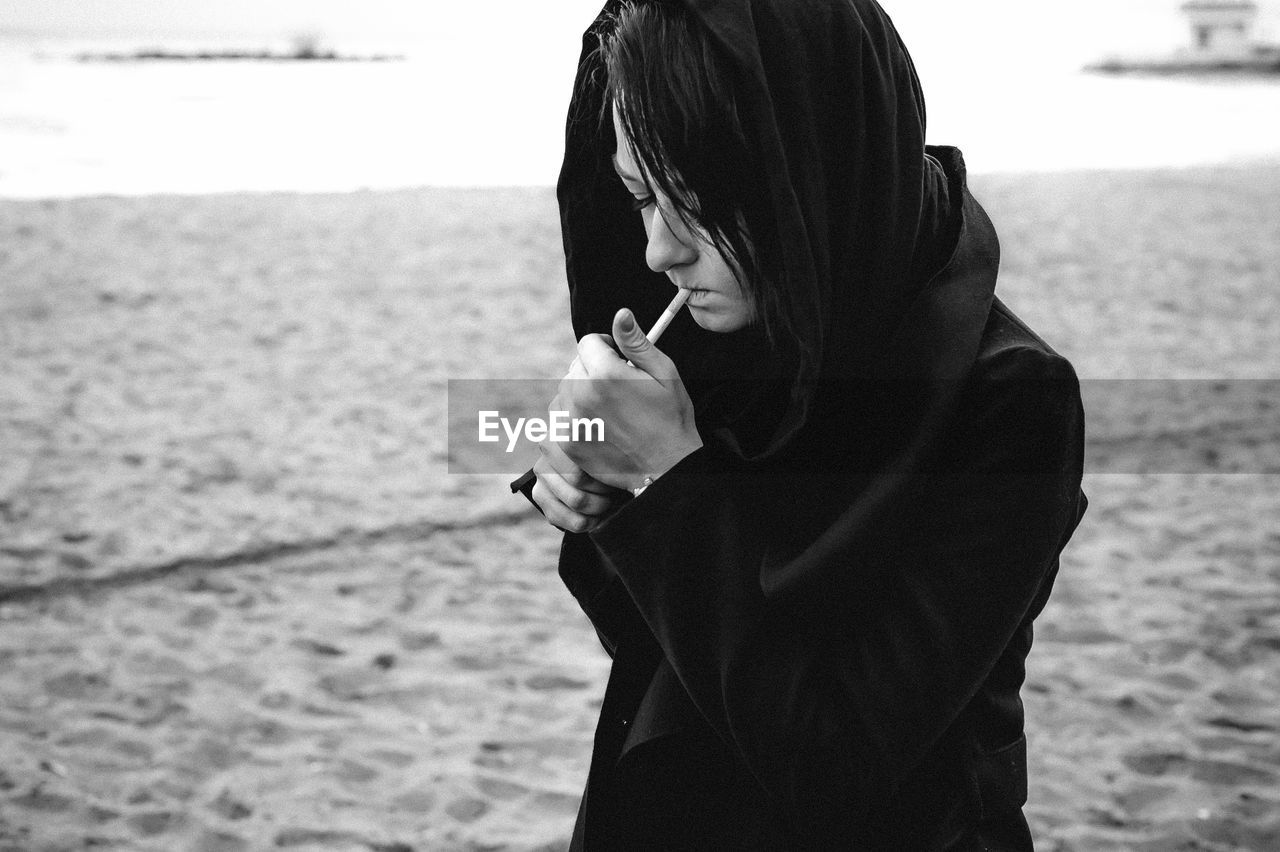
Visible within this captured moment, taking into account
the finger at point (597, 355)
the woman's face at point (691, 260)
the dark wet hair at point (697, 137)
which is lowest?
the finger at point (597, 355)

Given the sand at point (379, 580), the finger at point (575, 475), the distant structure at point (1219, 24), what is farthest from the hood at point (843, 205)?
the distant structure at point (1219, 24)

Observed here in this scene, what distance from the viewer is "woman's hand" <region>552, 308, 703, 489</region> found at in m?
1.25

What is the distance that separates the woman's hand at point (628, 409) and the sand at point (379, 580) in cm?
203

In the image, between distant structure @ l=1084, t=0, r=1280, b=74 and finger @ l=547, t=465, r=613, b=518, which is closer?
finger @ l=547, t=465, r=613, b=518

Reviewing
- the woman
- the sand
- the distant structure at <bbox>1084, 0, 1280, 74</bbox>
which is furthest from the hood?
the distant structure at <bbox>1084, 0, 1280, 74</bbox>

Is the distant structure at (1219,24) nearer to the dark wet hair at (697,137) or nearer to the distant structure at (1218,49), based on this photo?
the distant structure at (1218,49)

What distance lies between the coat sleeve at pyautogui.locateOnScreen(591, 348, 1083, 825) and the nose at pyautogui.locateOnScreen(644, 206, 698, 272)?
0.20 metres

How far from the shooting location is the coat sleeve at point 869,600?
1.15m

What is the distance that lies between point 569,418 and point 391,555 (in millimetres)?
3361

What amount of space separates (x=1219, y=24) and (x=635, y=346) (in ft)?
80.8

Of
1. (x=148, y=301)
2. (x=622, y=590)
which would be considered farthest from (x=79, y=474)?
(x=622, y=590)

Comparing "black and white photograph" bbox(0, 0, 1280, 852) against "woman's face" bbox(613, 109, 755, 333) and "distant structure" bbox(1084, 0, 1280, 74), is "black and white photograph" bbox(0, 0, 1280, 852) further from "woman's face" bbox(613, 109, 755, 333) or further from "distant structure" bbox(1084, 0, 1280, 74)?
"distant structure" bbox(1084, 0, 1280, 74)

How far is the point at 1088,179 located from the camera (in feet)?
40.3

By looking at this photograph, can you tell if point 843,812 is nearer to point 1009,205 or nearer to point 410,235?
point 410,235
